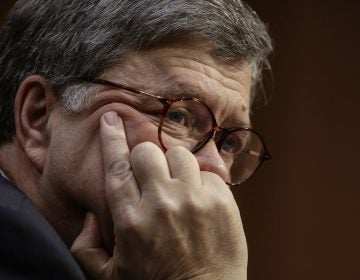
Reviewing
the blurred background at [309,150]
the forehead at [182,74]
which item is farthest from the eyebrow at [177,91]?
the blurred background at [309,150]

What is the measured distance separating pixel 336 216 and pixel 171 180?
162 cm

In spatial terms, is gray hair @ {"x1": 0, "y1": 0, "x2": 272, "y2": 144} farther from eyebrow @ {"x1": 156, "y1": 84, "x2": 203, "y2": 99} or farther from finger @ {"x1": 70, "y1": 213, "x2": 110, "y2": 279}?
finger @ {"x1": 70, "y1": 213, "x2": 110, "y2": 279}

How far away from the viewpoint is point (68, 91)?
4.84ft

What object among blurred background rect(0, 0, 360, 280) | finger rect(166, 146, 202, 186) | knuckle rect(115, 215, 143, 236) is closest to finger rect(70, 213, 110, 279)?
knuckle rect(115, 215, 143, 236)

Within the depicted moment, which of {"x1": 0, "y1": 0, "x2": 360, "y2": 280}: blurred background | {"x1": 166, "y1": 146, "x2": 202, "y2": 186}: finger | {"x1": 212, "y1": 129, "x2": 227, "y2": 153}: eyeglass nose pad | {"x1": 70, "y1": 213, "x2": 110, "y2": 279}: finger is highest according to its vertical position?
{"x1": 166, "y1": 146, "x2": 202, "y2": 186}: finger

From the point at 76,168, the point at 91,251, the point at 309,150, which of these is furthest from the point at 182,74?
the point at 309,150

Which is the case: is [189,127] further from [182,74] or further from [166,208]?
[166,208]

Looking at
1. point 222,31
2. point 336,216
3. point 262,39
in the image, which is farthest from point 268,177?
point 222,31

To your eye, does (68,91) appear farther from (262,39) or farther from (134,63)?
(262,39)

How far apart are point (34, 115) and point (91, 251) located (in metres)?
0.36

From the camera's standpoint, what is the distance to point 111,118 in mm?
1428

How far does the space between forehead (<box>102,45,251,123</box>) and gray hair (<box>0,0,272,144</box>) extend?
0.02 m

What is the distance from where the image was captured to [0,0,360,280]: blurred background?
9.11ft

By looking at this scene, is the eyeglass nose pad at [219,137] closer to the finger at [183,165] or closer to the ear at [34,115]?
the finger at [183,165]
